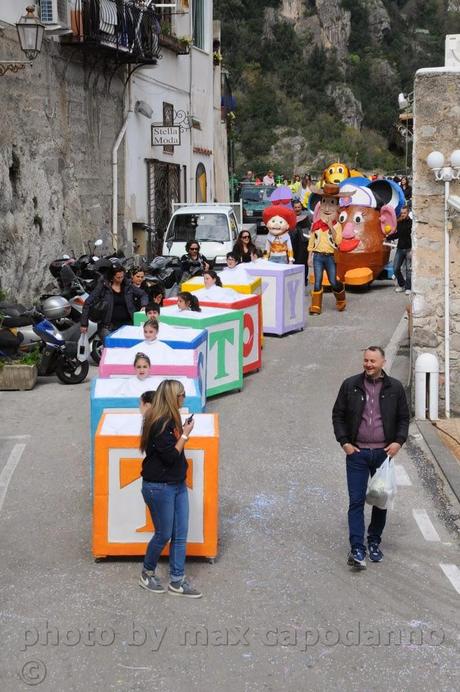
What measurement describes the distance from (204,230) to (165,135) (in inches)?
179

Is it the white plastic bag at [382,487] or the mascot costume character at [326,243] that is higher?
the mascot costume character at [326,243]

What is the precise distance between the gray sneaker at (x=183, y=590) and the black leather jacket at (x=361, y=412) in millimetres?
1503

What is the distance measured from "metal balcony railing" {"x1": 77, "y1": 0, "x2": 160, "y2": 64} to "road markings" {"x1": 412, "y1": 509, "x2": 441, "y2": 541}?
14837 millimetres

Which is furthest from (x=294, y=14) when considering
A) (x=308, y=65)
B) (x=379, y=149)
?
(x=379, y=149)

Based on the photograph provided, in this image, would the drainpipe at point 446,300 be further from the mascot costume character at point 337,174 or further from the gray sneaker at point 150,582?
the mascot costume character at point 337,174

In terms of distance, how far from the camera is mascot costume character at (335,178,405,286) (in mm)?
21688

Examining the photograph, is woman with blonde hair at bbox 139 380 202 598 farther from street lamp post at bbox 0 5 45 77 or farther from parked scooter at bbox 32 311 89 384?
street lamp post at bbox 0 5 45 77

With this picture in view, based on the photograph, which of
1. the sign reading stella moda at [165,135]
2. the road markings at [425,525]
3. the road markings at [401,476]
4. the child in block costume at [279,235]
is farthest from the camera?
the sign reading stella moda at [165,135]

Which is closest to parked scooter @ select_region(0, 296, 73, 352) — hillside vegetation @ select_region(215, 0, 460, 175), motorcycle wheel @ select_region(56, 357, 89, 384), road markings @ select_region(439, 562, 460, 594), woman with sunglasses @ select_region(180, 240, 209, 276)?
motorcycle wheel @ select_region(56, 357, 89, 384)

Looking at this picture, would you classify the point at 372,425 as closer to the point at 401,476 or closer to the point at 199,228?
the point at 401,476

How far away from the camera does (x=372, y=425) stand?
311 inches

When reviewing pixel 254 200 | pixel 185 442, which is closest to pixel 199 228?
pixel 185 442

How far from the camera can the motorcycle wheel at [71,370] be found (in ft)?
46.8

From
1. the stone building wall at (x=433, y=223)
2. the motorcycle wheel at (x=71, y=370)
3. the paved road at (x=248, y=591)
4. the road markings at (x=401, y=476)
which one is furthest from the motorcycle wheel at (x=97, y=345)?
the road markings at (x=401, y=476)
